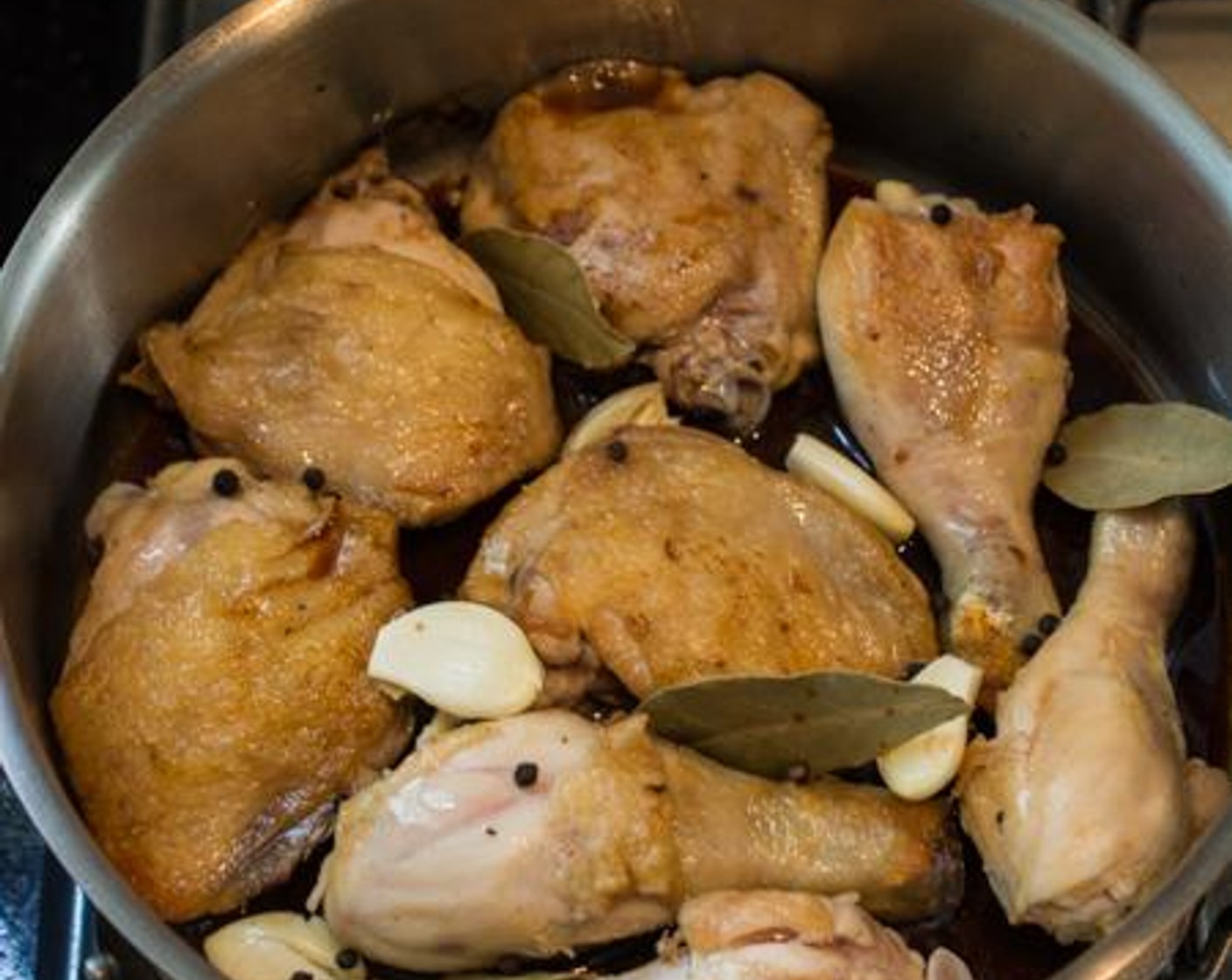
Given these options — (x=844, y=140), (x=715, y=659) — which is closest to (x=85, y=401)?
(x=715, y=659)

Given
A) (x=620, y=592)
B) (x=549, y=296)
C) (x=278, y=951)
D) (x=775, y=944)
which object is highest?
(x=549, y=296)

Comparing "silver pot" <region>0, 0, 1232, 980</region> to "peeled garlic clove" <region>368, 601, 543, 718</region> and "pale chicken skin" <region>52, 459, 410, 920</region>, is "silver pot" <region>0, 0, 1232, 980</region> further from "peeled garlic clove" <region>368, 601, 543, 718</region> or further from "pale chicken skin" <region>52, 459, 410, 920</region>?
"peeled garlic clove" <region>368, 601, 543, 718</region>

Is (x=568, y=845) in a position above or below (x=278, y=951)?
above

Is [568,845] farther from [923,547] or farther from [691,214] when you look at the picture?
[691,214]

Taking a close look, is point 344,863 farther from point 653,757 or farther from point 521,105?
point 521,105

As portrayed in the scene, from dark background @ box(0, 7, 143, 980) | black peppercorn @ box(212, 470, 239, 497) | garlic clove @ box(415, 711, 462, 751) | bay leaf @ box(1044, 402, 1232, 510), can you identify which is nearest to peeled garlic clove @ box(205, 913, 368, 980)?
garlic clove @ box(415, 711, 462, 751)

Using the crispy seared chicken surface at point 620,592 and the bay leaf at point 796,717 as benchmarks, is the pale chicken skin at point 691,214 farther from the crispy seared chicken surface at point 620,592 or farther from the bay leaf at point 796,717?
the bay leaf at point 796,717

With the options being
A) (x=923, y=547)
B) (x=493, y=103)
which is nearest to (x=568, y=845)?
(x=923, y=547)
